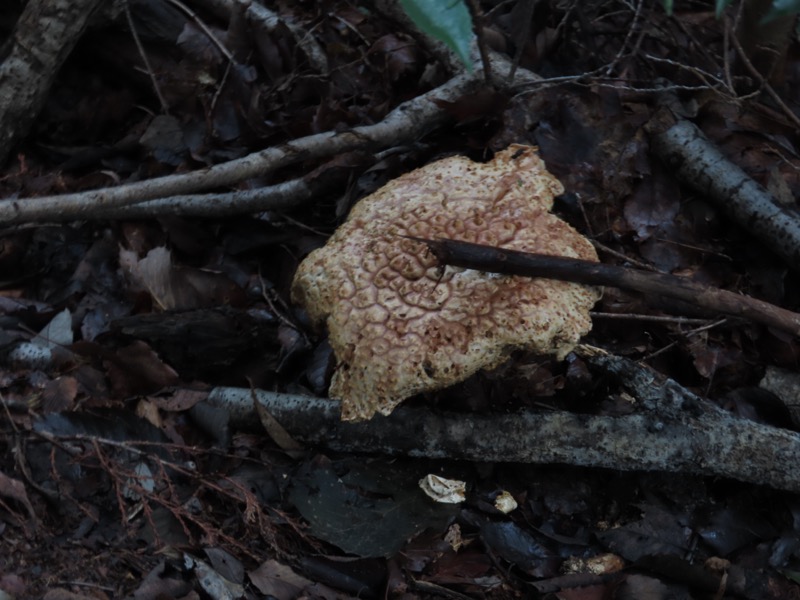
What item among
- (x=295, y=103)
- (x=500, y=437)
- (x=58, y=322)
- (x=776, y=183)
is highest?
(x=295, y=103)

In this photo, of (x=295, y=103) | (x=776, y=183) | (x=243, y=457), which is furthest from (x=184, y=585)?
(x=776, y=183)

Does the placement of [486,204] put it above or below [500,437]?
above

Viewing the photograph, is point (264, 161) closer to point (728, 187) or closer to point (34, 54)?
point (34, 54)

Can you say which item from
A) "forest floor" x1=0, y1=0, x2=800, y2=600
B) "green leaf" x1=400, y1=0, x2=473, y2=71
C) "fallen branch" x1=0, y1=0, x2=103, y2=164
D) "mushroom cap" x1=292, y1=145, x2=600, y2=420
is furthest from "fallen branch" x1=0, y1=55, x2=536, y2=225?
"green leaf" x1=400, y1=0, x2=473, y2=71

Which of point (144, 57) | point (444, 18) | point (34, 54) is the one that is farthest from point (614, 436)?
point (34, 54)

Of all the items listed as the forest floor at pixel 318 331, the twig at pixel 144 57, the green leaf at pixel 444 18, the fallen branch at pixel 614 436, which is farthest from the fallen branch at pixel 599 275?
the twig at pixel 144 57

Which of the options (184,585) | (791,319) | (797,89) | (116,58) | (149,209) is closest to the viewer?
(184,585)

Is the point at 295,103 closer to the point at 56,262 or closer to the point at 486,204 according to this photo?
the point at 56,262

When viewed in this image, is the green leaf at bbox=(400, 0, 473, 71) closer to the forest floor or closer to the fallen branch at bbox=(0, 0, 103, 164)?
the forest floor
